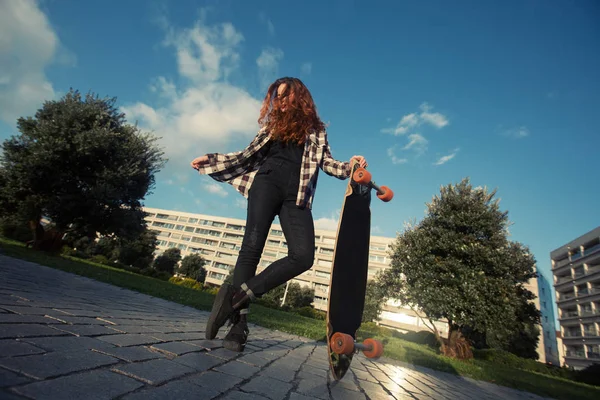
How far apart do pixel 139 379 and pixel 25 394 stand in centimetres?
51

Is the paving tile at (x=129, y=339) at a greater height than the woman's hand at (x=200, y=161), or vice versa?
the woman's hand at (x=200, y=161)

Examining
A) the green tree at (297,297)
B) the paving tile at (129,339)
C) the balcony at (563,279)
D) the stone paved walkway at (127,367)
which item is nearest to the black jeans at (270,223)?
the stone paved walkway at (127,367)

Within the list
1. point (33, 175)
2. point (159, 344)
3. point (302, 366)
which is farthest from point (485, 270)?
point (33, 175)

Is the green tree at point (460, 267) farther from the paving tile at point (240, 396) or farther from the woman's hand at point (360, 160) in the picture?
the paving tile at point (240, 396)

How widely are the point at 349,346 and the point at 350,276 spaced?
27.5 inches

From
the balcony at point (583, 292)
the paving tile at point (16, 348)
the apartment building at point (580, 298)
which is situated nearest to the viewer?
the paving tile at point (16, 348)

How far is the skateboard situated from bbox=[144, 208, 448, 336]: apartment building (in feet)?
203

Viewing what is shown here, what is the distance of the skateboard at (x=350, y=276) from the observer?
2295 millimetres

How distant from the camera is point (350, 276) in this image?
106 inches

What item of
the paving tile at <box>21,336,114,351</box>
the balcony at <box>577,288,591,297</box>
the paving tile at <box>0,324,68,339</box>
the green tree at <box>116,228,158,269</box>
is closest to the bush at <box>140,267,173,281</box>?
the green tree at <box>116,228,158,269</box>

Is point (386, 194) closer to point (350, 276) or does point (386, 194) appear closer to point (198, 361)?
point (350, 276)

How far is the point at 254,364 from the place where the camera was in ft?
7.60

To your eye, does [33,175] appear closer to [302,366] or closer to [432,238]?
[302,366]

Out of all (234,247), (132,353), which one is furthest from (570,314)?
(234,247)
